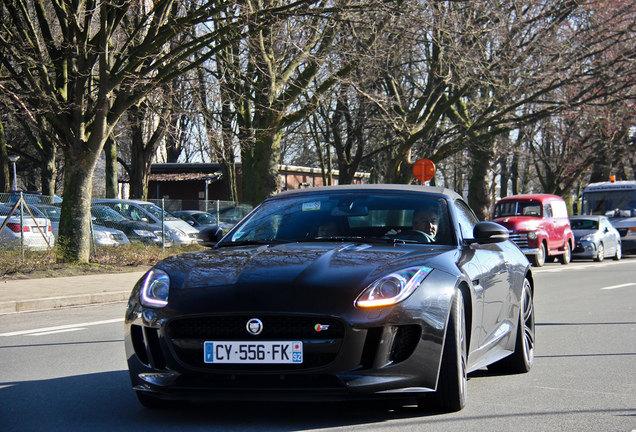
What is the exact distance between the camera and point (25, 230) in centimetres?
1781

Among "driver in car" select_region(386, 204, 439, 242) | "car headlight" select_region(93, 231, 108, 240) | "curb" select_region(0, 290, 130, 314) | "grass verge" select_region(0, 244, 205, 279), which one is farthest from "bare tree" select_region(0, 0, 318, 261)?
"driver in car" select_region(386, 204, 439, 242)

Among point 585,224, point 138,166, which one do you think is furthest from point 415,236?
point 138,166

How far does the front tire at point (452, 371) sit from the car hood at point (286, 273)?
33cm

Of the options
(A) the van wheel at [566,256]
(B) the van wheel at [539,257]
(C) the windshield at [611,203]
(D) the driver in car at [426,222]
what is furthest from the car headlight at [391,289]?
(C) the windshield at [611,203]

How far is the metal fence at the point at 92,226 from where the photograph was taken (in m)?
17.5

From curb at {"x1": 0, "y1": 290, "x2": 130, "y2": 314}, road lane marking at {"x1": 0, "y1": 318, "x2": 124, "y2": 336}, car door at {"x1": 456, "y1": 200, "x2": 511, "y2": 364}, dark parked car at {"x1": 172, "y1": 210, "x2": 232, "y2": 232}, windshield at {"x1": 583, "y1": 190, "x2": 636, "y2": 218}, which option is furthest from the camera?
windshield at {"x1": 583, "y1": 190, "x2": 636, "y2": 218}

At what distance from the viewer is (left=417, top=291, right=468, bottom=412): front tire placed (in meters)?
4.68

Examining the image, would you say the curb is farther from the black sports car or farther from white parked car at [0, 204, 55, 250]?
the black sports car

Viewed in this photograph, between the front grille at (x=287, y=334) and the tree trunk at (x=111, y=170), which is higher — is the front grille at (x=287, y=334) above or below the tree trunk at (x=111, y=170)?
below

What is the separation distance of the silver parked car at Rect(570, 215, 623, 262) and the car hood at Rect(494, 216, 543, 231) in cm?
439

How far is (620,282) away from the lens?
17.1 metres

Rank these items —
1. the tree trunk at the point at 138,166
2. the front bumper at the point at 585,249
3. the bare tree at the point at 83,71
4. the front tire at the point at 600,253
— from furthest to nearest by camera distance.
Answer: the tree trunk at the point at 138,166
the front tire at the point at 600,253
the front bumper at the point at 585,249
the bare tree at the point at 83,71

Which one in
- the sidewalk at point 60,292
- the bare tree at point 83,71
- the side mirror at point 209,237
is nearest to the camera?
the side mirror at point 209,237

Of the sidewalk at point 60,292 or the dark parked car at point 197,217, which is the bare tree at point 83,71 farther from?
the dark parked car at point 197,217
